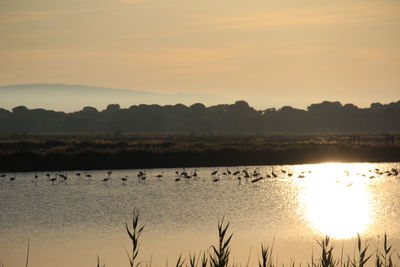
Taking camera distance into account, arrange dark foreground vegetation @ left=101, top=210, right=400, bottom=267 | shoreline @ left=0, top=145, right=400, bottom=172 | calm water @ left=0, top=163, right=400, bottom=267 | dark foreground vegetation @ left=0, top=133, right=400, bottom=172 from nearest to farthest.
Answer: dark foreground vegetation @ left=101, top=210, right=400, bottom=267 < calm water @ left=0, top=163, right=400, bottom=267 < shoreline @ left=0, top=145, right=400, bottom=172 < dark foreground vegetation @ left=0, top=133, right=400, bottom=172

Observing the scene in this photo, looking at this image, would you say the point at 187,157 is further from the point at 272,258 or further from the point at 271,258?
the point at 271,258

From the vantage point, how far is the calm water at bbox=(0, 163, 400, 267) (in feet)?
84.9

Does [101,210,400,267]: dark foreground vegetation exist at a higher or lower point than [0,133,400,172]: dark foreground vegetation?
lower

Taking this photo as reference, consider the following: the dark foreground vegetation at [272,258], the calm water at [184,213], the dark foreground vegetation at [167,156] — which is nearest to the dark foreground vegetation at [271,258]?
the dark foreground vegetation at [272,258]

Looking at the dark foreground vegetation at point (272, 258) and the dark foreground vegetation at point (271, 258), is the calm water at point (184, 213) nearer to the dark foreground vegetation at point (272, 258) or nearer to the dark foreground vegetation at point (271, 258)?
the dark foreground vegetation at point (271, 258)

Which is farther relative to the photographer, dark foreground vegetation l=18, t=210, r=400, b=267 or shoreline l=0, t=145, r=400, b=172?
A: shoreline l=0, t=145, r=400, b=172

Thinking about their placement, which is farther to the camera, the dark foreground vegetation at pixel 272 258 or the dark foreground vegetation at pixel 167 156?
the dark foreground vegetation at pixel 167 156

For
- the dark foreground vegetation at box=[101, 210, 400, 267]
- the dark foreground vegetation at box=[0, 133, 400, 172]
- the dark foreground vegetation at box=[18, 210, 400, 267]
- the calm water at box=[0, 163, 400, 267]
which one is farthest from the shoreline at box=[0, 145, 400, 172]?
the dark foreground vegetation at box=[101, 210, 400, 267]

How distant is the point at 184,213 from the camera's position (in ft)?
119

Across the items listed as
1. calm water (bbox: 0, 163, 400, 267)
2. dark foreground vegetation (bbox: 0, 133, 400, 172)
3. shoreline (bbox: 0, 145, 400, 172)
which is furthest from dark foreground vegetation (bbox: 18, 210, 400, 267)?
dark foreground vegetation (bbox: 0, 133, 400, 172)

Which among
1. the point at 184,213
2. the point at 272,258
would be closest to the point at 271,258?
the point at 272,258

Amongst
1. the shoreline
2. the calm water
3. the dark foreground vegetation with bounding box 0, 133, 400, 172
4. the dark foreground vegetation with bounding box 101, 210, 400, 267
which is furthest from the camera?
the dark foreground vegetation with bounding box 0, 133, 400, 172

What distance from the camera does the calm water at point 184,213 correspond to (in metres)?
25.9

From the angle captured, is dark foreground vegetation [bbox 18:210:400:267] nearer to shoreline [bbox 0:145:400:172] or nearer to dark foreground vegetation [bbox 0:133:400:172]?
shoreline [bbox 0:145:400:172]
